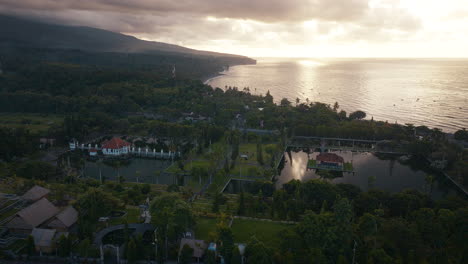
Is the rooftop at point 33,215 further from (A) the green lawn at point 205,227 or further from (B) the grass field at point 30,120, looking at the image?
(B) the grass field at point 30,120

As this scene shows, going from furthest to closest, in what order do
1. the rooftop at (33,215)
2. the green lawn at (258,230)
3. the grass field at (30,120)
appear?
the grass field at (30,120) < the rooftop at (33,215) < the green lawn at (258,230)

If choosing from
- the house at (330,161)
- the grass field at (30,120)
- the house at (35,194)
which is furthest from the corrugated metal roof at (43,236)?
the grass field at (30,120)

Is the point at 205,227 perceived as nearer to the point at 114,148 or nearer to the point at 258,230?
the point at 258,230

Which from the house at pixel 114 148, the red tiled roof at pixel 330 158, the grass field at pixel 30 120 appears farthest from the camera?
the grass field at pixel 30 120

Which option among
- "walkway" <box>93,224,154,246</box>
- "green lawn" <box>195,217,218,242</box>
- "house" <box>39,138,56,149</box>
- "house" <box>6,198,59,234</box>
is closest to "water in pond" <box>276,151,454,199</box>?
"green lawn" <box>195,217,218,242</box>

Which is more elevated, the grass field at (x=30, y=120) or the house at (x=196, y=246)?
the grass field at (x=30, y=120)

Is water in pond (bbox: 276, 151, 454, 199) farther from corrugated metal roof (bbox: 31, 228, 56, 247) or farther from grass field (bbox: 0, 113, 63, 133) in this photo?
grass field (bbox: 0, 113, 63, 133)

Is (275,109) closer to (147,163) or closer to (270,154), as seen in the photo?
(270,154)
